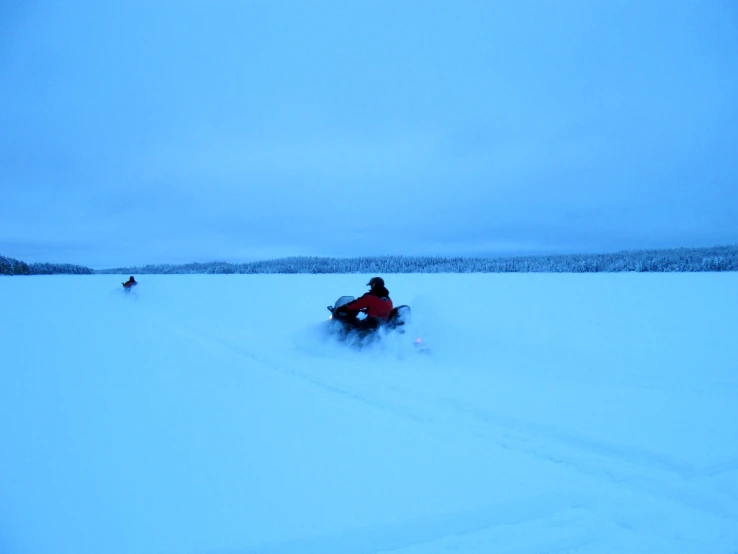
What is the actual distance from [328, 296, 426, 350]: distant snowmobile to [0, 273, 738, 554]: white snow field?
23 centimetres

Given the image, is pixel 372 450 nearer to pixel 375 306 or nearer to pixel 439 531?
pixel 439 531

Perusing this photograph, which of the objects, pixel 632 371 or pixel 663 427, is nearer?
pixel 663 427

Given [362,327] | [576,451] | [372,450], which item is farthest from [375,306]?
[576,451]

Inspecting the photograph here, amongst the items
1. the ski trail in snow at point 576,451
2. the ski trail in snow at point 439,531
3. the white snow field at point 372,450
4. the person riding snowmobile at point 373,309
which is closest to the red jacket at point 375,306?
the person riding snowmobile at point 373,309

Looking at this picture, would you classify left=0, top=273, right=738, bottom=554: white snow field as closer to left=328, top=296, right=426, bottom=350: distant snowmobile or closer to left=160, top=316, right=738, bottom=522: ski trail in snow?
left=160, top=316, right=738, bottom=522: ski trail in snow

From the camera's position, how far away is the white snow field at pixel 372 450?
8.53 feet

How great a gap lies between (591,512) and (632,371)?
A: 4.03 meters

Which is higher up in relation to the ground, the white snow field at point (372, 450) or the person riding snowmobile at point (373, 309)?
the person riding snowmobile at point (373, 309)

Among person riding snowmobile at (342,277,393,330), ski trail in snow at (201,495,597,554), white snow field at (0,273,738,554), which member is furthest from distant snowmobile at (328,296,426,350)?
ski trail in snow at (201,495,597,554)

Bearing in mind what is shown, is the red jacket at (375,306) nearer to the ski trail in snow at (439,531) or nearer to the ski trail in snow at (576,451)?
the ski trail in snow at (576,451)

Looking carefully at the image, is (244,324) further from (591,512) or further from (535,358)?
(591,512)

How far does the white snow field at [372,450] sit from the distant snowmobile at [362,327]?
227 mm

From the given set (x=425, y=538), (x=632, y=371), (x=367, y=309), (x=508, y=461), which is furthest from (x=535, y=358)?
(x=425, y=538)

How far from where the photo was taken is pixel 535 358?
23.3 feet
